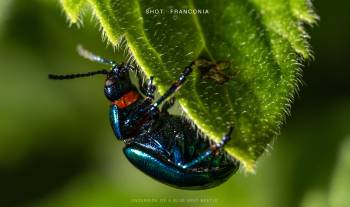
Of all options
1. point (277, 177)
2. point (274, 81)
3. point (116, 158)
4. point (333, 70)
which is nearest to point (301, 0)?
point (274, 81)

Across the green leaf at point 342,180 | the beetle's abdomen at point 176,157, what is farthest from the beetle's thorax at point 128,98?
the green leaf at point 342,180

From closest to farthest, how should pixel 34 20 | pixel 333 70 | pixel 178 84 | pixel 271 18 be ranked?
pixel 178 84
pixel 271 18
pixel 333 70
pixel 34 20

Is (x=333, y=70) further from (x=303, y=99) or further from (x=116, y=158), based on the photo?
(x=116, y=158)

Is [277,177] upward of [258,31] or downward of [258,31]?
downward

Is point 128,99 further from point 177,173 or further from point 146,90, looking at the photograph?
point 177,173

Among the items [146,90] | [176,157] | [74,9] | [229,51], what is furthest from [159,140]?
[74,9]

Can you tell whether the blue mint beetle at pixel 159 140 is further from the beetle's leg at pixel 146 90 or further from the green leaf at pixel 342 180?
the green leaf at pixel 342 180
